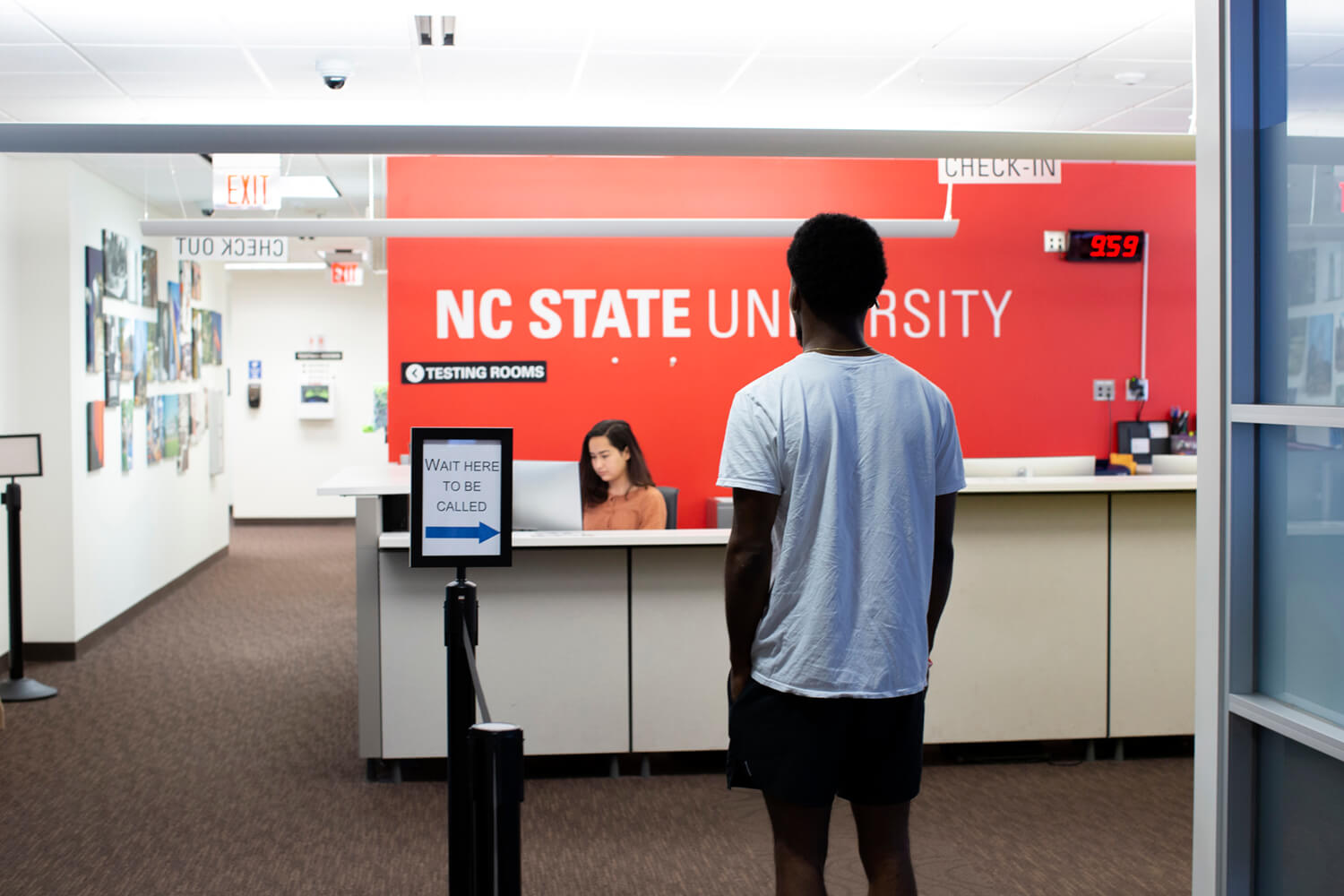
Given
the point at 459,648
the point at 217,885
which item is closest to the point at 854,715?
the point at 459,648

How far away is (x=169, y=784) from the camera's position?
4090 mm

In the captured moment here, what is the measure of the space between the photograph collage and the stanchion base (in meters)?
1.57

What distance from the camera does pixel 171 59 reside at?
509 cm

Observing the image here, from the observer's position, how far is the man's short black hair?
1815mm

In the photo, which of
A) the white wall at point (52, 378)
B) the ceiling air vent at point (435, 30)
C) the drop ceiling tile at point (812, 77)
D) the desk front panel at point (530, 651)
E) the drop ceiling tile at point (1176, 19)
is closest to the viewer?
the desk front panel at point (530, 651)

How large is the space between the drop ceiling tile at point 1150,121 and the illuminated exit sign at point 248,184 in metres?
4.53

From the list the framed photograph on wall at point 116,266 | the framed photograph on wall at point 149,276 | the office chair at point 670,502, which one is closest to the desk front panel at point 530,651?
the office chair at point 670,502

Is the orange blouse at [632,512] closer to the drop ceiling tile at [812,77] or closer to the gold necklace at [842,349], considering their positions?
the drop ceiling tile at [812,77]

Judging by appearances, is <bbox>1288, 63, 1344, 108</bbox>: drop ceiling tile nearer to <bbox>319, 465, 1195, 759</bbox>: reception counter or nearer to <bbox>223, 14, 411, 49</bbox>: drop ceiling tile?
<bbox>319, 465, 1195, 759</bbox>: reception counter

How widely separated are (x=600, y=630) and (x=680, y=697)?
0.39m

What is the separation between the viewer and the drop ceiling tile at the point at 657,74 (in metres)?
5.17

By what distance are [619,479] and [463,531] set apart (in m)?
3.47

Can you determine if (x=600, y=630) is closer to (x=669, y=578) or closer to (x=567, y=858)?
(x=669, y=578)

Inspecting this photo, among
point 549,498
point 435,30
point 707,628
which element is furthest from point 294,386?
point 707,628
